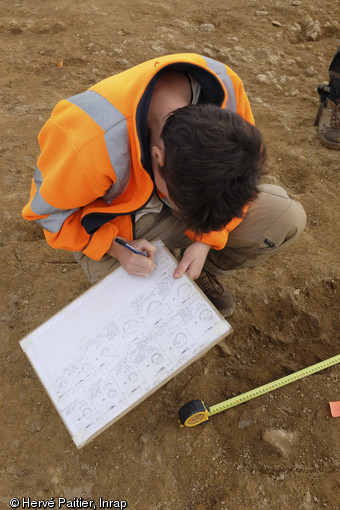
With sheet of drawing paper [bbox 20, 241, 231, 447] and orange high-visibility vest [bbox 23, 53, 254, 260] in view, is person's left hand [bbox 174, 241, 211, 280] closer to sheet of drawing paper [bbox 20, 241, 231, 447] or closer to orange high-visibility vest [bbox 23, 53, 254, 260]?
sheet of drawing paper [bbox 20, 241, 231, 447]

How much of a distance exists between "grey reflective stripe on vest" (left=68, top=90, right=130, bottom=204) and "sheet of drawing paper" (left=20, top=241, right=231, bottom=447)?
43 cm

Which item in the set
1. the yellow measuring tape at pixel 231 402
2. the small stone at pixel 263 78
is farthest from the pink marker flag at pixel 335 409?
the small stone at pixel 263 78

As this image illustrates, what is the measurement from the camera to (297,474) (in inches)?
64.9

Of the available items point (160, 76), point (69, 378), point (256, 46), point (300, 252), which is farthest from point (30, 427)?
point (256, 46)

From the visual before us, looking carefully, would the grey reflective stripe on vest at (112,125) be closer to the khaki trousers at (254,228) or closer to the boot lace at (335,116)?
the khaki trousers at (254,228)

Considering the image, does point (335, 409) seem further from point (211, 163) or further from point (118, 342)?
point (211, 163)

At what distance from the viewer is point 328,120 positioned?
11.0 ft

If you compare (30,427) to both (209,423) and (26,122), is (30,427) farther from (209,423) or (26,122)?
(26,122)

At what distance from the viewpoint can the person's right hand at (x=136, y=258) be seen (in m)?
1.59

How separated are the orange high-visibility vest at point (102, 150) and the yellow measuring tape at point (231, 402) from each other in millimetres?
927

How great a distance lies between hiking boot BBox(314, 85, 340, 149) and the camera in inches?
126

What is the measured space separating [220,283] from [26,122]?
8.37 ft

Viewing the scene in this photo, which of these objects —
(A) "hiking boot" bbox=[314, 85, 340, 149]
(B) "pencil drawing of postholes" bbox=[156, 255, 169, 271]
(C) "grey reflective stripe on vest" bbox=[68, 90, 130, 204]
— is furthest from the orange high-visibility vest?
(A) "hiking boot" bbox=[314, 85, 340, 149]

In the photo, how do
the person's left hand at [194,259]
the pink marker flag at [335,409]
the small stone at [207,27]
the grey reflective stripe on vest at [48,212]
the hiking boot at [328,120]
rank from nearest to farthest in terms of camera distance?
the grey reflective stripe on vest at [48,212] < the person's left hand at [194,259] < the pink marker flag at [335,409] < the hiking boot at [328,120] < the small stone at [207,27]
